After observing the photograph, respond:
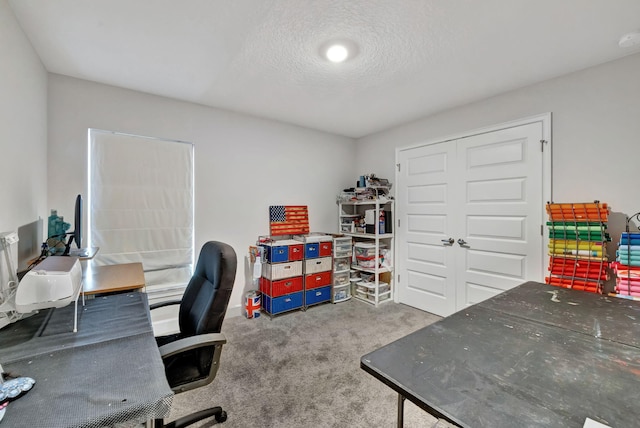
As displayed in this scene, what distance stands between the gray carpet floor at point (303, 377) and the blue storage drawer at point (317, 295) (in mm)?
299

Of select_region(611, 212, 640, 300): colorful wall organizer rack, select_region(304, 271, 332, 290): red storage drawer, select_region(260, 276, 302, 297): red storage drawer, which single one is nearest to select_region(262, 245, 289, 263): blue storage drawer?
select_region(260, 276, 302, 297): red storage drawer

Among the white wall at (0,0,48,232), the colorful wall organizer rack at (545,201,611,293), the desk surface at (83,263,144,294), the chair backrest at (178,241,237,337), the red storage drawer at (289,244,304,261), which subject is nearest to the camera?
the chair backrest at (178,241,237,337)

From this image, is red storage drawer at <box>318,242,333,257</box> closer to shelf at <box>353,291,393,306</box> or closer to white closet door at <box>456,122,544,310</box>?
shelf at <box>353,291,393,306</box>

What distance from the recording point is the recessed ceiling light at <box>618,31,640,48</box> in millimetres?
1812

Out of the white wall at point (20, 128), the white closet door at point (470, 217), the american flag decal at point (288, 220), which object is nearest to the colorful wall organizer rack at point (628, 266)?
the white closet door at point (470, 217)

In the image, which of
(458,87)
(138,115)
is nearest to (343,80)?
(458,87)

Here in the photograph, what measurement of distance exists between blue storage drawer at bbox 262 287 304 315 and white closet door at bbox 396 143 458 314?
58.1 inches

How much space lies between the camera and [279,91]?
2740 mm

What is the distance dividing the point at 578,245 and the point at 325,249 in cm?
257

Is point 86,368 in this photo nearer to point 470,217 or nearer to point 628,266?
point 628,266

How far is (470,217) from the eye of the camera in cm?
306

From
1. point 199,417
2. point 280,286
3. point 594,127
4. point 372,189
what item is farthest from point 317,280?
point 594,127

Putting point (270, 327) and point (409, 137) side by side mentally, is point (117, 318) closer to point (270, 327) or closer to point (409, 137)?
point (270, 327)

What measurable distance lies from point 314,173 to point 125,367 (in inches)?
135
